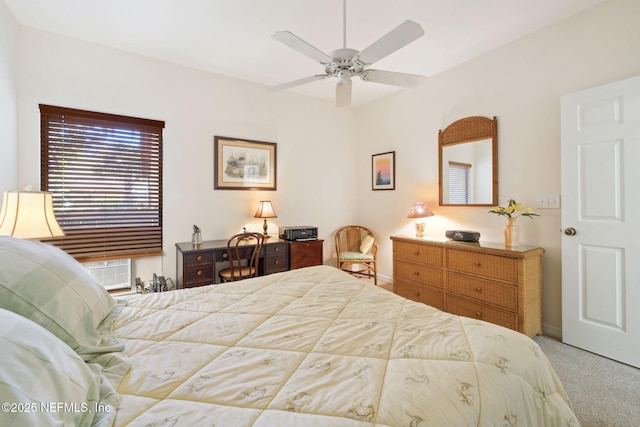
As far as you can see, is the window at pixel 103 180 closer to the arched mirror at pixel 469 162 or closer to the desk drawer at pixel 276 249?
the desk drawer at pixel 276 249

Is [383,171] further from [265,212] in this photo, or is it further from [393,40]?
[393,40]

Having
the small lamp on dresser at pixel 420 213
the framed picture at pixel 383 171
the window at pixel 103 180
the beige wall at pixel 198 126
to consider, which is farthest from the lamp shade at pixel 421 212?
the window at pixel 103 180

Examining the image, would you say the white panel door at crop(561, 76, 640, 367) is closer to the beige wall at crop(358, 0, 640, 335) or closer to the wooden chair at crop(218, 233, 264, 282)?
the beige wall at crop(358, 0, 640, 335)

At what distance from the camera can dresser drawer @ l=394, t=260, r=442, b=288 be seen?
3018 millimetres

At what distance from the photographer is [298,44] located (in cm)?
177

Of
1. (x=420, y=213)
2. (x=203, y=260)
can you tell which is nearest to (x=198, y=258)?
(x=203, y=260)

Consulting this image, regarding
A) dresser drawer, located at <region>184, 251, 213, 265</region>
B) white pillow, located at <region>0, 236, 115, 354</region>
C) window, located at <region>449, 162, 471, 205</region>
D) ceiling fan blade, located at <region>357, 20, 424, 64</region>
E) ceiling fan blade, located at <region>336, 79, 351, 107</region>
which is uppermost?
ceiling fan blade, located at <region>357, 20, 424, 64</region>

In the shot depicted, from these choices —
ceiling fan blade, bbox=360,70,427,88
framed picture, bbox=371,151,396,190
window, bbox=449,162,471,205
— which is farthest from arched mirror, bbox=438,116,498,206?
ceiling fan blade, bbox=360,70,427,88

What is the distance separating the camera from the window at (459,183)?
3.22m

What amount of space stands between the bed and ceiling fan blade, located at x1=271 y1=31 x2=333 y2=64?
5.09 feet

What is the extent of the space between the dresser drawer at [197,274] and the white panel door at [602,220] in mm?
3271

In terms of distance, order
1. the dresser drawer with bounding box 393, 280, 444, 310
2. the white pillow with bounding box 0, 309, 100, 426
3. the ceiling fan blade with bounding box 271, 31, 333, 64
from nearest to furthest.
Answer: the white pillow with bounding box 0, 309, 100, 426
the ceiling fan blade with bounding box 271, 31, 333, 64
the dresser drawer with bounding box 393, 280, 444, 310

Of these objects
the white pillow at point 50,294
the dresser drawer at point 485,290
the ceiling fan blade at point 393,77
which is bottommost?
the dresser drawer at point 485,290

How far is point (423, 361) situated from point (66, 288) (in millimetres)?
1339
